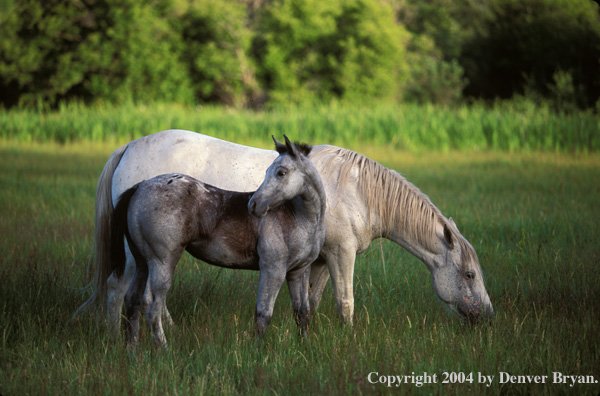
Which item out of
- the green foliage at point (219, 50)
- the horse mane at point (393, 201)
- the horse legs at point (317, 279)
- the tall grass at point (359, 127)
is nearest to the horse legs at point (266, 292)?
the horse legs at point (317, 279)

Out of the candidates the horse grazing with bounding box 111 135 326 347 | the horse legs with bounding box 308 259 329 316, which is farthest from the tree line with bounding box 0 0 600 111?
the horse grazing with bounding box 111 135 326 347

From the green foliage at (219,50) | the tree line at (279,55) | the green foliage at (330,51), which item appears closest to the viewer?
the tree line at (279,55)

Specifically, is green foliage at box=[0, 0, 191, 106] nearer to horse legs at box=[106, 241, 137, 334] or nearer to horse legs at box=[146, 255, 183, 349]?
horse legs at box=[106, 241, 137, 334]

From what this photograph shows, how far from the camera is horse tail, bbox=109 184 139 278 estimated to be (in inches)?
158

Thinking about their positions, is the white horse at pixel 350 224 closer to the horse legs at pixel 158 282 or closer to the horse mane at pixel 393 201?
the horse mane at pixel 393 201

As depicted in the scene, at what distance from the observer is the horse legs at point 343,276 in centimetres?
470

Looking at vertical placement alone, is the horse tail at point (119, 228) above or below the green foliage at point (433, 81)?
above

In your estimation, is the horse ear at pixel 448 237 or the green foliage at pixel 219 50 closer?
the horse ear at pixel 448 237

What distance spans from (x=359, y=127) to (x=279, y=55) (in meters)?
17.5

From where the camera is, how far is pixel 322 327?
459 centimetres

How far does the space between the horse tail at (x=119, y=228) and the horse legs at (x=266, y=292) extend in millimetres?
955

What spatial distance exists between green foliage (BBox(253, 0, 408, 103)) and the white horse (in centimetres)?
2893
